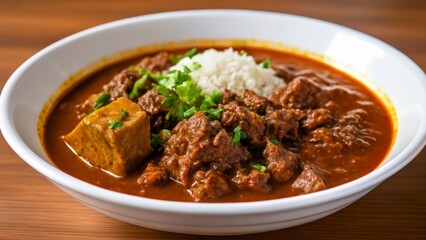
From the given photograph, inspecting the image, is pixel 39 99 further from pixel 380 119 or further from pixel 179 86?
pixel 380 119

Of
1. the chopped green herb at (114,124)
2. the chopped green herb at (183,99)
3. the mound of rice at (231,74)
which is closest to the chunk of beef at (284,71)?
the mound of rice at (231,74)

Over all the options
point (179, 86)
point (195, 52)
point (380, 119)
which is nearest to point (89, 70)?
point (195, 52)

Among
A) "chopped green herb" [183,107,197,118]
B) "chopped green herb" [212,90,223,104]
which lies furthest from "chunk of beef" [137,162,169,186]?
"chopped green herb" [212,90,223,104]

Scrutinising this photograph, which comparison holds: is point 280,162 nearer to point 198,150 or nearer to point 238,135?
point 238,135

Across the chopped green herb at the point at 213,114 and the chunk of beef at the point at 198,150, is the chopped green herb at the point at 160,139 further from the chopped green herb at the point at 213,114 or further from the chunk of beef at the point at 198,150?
the chopped green herb at the point at 213,114

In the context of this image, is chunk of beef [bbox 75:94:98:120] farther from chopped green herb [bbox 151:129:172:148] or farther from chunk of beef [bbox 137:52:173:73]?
chopped green herb [bbox 151:129:172:148]

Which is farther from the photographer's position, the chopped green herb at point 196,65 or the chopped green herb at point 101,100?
the chopped green herb at point 196,65
